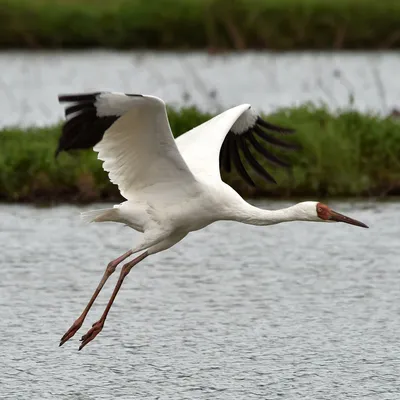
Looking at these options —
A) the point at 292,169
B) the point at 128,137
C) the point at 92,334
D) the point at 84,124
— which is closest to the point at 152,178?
the point at 128,137

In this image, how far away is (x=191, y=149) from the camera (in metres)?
9.40

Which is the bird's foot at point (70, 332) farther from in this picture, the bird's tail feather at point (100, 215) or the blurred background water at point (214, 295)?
the bird's tail feather at point (100, 215)

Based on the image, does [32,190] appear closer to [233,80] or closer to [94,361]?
[94,361]

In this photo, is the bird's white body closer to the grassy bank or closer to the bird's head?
the bird's head

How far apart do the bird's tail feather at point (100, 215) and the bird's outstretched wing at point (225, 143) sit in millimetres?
565

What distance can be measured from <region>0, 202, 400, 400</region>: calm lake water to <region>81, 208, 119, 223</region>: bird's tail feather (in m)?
0.79

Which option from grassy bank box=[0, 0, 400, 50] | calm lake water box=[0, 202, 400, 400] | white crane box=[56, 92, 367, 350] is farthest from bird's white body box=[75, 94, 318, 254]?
grassy bank box=[0, 0, 400, 50]

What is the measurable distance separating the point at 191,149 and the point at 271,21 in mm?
19893

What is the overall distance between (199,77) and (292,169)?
1386cm

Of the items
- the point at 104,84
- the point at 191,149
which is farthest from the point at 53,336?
the point at 104,84

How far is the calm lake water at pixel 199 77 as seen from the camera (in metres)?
23.8

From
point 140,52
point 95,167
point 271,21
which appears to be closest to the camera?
point 95,167

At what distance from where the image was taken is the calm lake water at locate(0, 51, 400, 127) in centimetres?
2378

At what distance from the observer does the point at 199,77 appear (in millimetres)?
27422
